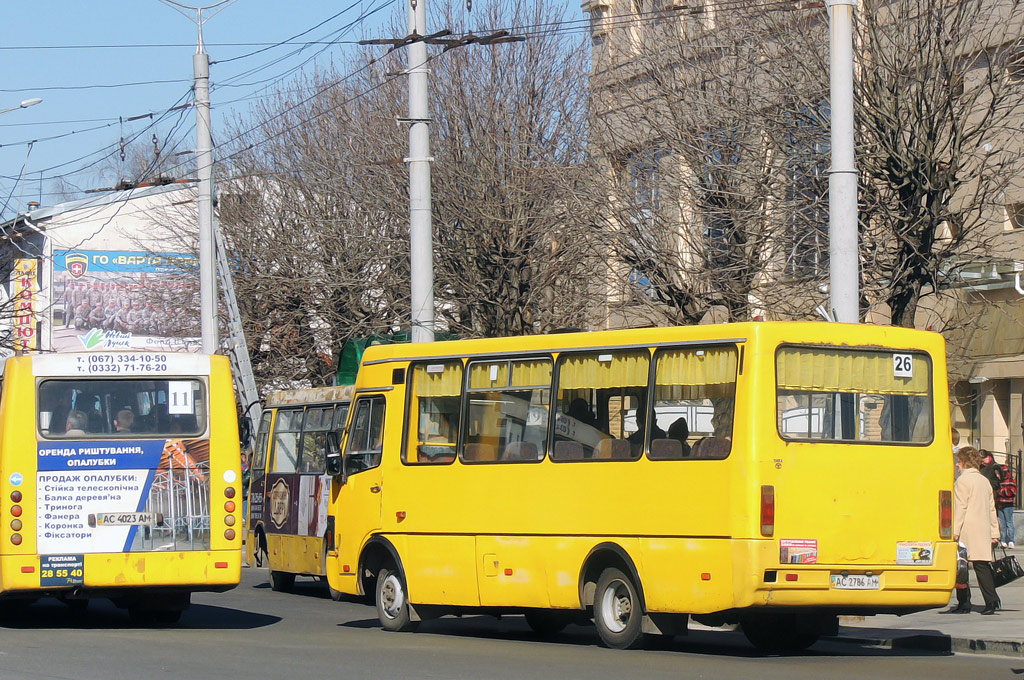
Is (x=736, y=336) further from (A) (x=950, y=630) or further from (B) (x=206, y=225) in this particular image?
(B) (x=206, y=225)

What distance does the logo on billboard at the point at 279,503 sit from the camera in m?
20.7

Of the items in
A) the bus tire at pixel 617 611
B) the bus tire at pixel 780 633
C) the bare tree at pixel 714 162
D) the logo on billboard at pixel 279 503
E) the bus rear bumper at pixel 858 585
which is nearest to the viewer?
the bus rear bumper at pixel 858 585

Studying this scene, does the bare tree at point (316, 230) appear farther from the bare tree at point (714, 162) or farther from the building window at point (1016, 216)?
the building window at point (1016, 216)

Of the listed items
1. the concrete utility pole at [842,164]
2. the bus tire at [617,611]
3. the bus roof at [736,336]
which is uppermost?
the concrete utility pole at [842,164]

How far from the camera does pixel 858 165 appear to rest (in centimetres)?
1988

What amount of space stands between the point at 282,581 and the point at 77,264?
116ft

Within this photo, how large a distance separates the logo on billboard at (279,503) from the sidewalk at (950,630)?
797 centimetres

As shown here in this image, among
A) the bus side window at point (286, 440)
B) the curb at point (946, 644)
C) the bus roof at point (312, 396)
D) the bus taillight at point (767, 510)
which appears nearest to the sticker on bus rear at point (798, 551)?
the bus taillight at point (767, 510)

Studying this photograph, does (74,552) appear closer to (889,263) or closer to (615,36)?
(889,263)

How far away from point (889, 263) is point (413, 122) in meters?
6.59

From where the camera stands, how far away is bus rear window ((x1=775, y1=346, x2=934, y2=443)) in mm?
12109

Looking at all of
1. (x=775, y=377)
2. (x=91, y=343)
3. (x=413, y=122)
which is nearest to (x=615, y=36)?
(x=413, y=122)

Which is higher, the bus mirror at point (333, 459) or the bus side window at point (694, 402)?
the bus side window at point (694, 402)

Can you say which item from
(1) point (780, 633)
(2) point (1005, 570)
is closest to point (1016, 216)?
(2) point (1005, 570)
